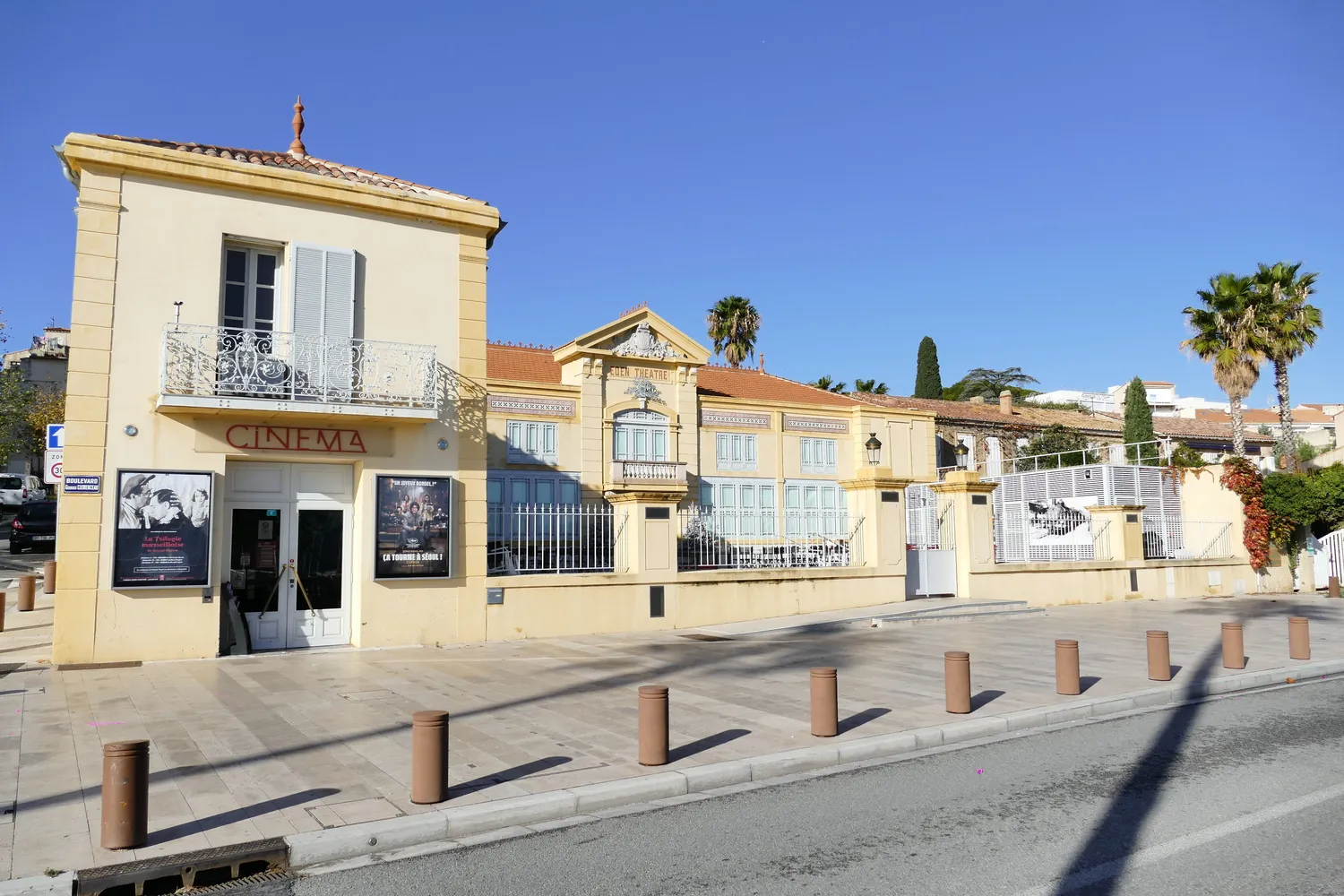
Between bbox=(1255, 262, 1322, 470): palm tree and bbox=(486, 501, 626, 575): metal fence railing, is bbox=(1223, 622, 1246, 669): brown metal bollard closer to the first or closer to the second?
bbox=(486, 501, 626, 575): metal fence railing

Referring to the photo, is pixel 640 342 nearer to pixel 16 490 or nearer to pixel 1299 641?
pixel 1299 641

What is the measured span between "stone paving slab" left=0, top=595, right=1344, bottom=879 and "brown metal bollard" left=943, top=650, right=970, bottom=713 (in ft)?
0.64

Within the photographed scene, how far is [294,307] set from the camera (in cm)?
1282

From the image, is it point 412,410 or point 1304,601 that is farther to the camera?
point 1304,601

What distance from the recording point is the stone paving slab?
589 cm

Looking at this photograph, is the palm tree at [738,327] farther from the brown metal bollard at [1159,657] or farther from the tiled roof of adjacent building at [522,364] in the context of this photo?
the brown metal bollard at [1159,657]

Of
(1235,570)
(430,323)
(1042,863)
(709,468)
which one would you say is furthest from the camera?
(709,468)

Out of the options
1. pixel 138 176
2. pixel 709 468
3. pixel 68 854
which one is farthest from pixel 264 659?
pixel 709 468

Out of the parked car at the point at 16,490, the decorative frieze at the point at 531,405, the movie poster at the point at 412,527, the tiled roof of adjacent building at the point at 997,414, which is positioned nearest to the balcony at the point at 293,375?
the movie poster at the point at 412,527

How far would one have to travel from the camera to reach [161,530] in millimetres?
11891

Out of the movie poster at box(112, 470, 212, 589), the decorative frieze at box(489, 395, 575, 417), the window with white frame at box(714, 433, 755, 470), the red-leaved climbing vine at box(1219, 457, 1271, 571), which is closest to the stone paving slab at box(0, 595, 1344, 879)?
the movie poster at box(112, 470, 212, 589)

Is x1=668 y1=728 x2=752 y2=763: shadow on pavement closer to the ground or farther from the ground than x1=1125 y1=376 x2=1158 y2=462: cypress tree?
closer to the ground

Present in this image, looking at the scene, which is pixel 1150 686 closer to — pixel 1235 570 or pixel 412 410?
pixel 412 410

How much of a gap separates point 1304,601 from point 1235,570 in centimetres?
244
